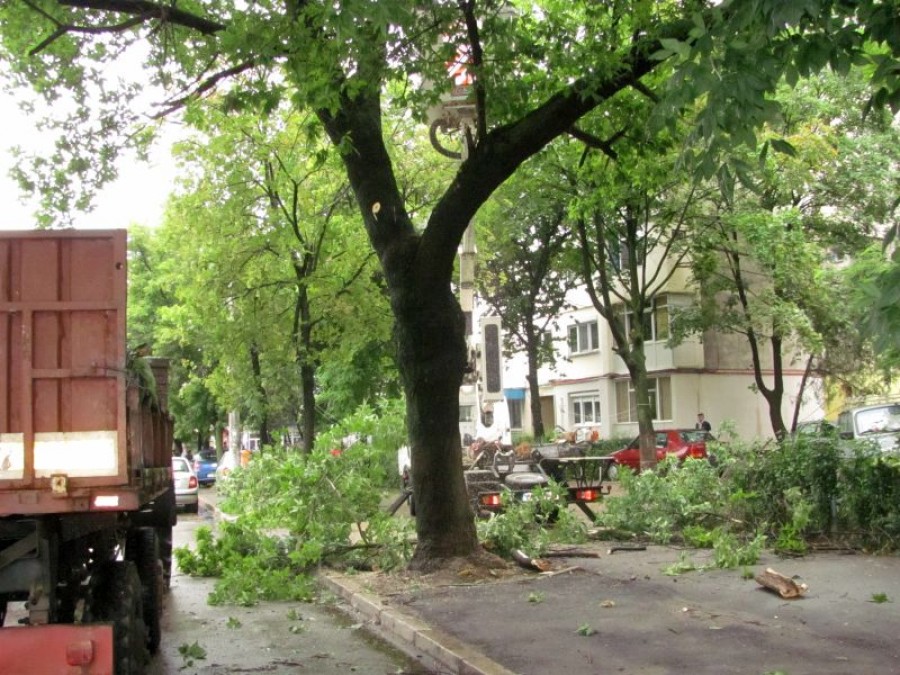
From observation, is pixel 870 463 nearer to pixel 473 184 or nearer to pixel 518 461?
pixel 473 184

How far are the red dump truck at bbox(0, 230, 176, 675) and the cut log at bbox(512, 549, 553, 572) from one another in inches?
244

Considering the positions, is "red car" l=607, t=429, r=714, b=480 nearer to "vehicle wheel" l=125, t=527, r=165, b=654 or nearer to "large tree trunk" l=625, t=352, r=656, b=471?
"large tree trunk" l=625, t=352, r=656, b=471

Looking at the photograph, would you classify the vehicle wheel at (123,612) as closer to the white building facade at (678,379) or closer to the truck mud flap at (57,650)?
the truck mud flap at (57,650)

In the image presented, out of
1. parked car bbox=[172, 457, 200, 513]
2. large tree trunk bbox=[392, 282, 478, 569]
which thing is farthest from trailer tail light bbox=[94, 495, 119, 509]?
parked car bbox=[172, 457, 200, 513]

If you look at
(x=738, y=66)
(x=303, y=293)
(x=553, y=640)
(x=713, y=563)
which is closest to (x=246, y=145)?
(x=303, y=293)

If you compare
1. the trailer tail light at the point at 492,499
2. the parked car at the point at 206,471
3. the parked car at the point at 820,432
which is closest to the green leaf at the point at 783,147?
the parked car at the point at 820,432

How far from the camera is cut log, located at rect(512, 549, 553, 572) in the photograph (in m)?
11.0

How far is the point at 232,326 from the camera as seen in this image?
1994 cm

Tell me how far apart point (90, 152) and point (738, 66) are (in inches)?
368

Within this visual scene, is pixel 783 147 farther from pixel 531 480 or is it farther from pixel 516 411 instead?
pixel 516 411


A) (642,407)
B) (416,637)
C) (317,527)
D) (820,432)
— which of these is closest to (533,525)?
(317,527)

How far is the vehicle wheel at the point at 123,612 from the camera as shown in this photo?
18.7ft

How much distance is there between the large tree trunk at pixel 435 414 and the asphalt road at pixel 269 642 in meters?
1.49

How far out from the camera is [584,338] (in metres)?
45.4
